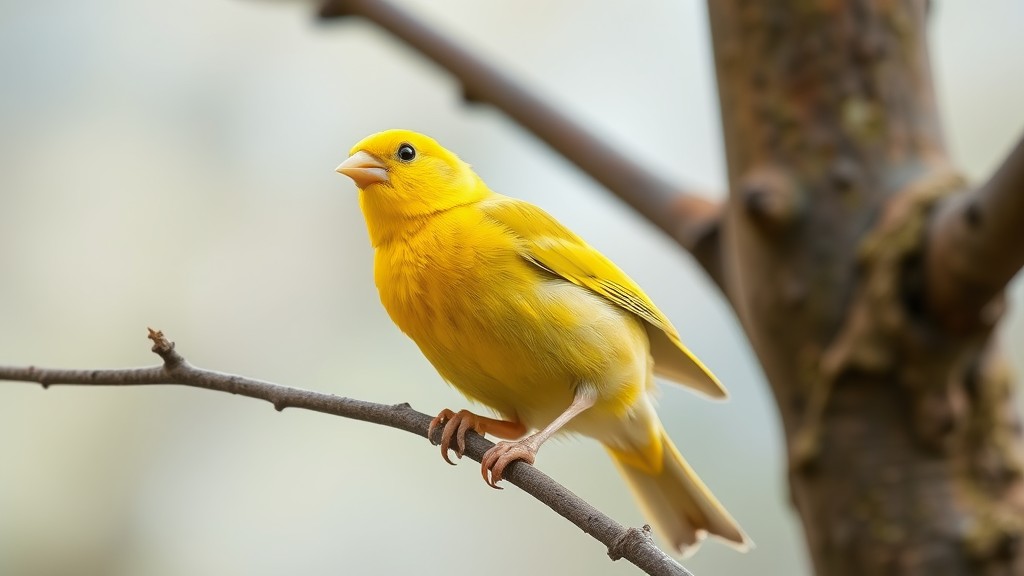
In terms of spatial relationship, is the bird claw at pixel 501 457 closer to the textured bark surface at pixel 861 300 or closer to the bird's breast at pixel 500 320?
the bird's breast at pixel 500 320

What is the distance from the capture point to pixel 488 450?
2.28m

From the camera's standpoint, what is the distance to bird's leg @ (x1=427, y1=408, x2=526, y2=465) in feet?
7.87

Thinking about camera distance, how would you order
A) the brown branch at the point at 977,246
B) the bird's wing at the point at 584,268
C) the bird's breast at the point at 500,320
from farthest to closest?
1. the bird's wing at the point at 584,268
2. the bird's breast at the point at 500,320
3. the brown branch at the point at 977,246

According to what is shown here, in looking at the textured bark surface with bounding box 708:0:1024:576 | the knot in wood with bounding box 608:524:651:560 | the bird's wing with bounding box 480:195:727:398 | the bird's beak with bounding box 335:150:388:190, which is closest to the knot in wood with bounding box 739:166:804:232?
the textured bark surface with bounding box 708:0:1024:576

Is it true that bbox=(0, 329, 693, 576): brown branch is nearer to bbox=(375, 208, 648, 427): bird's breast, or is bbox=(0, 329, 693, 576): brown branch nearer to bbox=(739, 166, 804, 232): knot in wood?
bbox=(375, 208, 648, 427): bird's breast

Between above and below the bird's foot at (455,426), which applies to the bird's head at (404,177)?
above

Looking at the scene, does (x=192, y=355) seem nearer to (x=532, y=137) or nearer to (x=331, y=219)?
(x=331, y=219)

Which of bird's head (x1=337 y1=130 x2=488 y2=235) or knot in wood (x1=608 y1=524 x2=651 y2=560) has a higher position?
bird's head (x1=337 y1=130 x2=488 y2=235)

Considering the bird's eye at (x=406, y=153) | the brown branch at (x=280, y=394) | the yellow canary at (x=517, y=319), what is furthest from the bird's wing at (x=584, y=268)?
the brown branch at (x=280, y=394)

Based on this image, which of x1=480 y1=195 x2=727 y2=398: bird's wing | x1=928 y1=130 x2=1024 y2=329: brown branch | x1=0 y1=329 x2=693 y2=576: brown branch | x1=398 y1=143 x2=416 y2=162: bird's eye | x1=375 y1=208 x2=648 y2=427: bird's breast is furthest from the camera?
x1=398 y1=143 x2=416 y2=162: bird's eye

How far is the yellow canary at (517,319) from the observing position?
2334mm

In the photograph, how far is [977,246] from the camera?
1424mm

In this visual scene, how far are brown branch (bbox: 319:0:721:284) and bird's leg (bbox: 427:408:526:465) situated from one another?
0.66 meters

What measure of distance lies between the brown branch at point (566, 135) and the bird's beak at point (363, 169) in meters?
0.35
